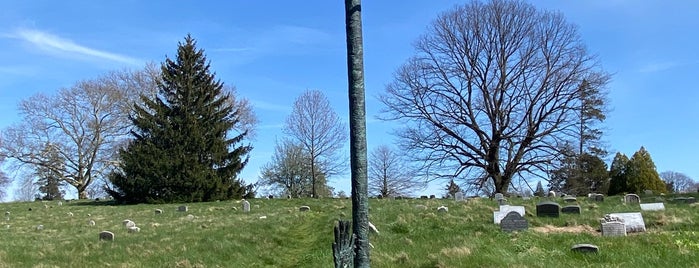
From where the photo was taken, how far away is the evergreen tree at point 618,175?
34.9 meters

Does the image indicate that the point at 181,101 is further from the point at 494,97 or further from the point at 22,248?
the point at 22,248

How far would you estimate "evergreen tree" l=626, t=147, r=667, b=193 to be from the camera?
33969mm

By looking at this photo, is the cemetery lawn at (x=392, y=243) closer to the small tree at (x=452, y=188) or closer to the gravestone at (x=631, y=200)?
the gravestone at (x=631, y=200)

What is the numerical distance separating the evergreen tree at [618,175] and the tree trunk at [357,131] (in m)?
34.1

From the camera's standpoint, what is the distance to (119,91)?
142ft

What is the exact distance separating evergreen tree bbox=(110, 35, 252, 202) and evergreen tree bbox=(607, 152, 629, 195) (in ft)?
75.0

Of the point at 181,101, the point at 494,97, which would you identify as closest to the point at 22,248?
the point at 181,101

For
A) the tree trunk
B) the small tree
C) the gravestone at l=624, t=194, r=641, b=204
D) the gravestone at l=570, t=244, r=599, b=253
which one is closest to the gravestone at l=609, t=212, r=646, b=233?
the gravestone at l=570, t=244, r=599, b=253

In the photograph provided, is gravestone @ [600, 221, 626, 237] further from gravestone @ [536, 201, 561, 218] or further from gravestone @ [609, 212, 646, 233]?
gravestone @ [536, 201, 561, 218]

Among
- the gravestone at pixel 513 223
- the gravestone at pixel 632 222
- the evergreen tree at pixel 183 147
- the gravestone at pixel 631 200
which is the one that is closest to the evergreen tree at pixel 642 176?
the gravestone at pixel 631 200

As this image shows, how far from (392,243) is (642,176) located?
1177 inches

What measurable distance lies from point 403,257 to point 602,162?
30.9m

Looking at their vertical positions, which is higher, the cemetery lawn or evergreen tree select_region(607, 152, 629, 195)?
evergreen tree select_region(607, 152, 629, 195)

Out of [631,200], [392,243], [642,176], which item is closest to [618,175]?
[642,176]
